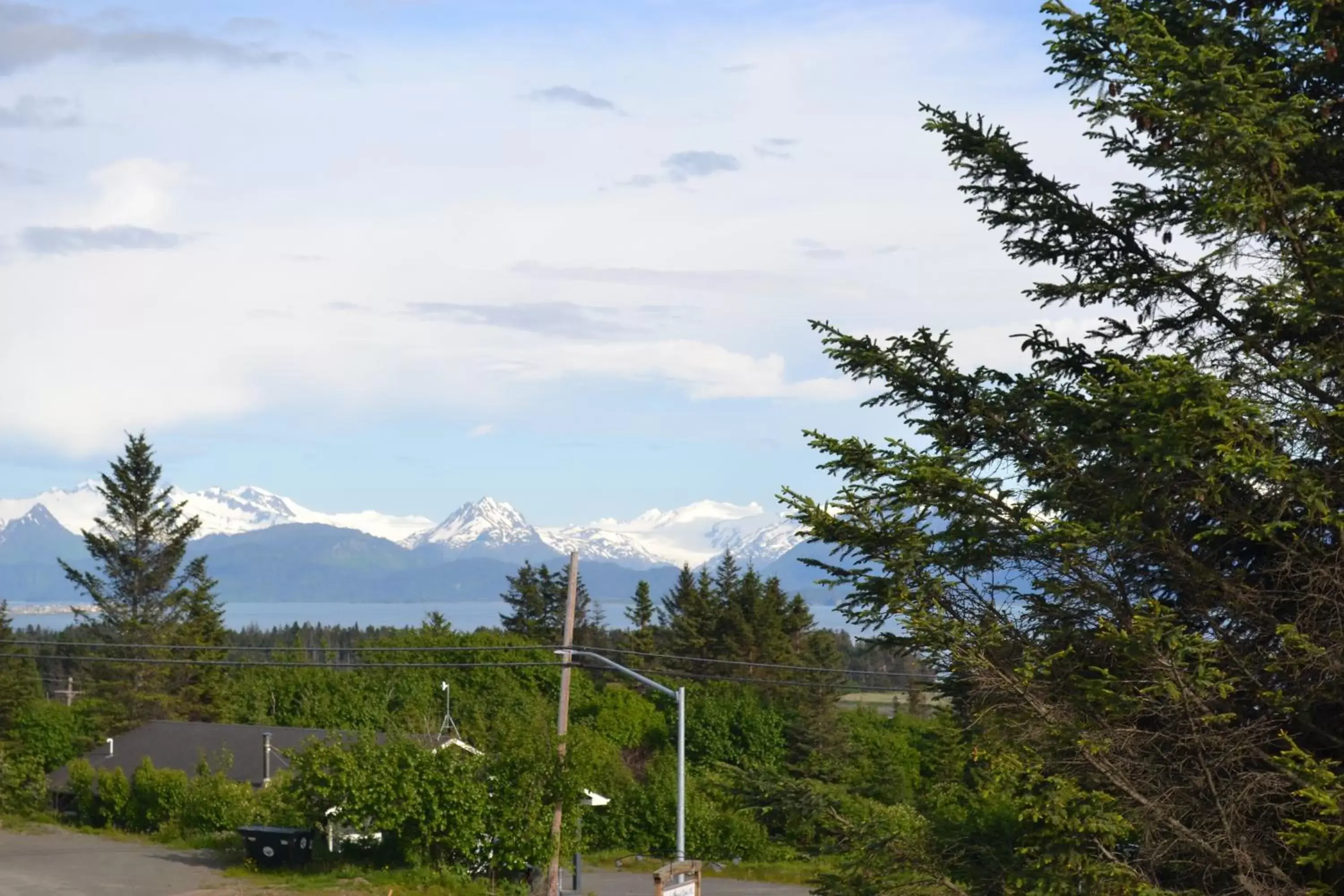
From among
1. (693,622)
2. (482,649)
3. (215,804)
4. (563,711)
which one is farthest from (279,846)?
(693,622)

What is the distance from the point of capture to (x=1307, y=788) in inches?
349

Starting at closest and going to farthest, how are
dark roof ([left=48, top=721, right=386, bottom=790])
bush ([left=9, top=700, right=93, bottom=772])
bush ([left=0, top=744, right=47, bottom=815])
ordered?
dark roof ([left=48, top=721, right=386, bottom=790]) < bush ([left=0, top=744, right=47, bottom=815]) < bush ([left=9, top=700, right=93, bottom=772])

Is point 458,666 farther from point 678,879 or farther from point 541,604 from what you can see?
point 541,604

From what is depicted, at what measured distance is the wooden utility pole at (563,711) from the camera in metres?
26.8

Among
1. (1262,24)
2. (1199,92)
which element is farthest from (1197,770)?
(1262,24)

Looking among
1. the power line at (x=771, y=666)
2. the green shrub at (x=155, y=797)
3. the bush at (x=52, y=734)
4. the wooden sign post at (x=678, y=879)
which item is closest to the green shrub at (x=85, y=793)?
the green shrub at (x=155, y=797)

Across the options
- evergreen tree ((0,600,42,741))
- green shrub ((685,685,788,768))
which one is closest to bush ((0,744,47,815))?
evergreen tree ((0,600,42,741))

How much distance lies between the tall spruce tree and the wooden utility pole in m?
14.9

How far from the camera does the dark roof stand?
168ft

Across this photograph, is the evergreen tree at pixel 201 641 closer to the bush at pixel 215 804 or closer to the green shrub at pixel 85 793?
the green shrub at pixel 85 793

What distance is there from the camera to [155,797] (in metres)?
49.4

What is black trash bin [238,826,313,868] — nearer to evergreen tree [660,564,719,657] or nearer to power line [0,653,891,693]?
power line [0,653,891,693]

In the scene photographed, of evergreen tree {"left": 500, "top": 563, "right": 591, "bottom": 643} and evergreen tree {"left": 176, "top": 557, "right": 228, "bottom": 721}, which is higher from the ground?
evergreen tree {"left": 500, "top": 563, "right": 591, "bottom": 643}

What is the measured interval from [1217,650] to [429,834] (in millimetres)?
26030
